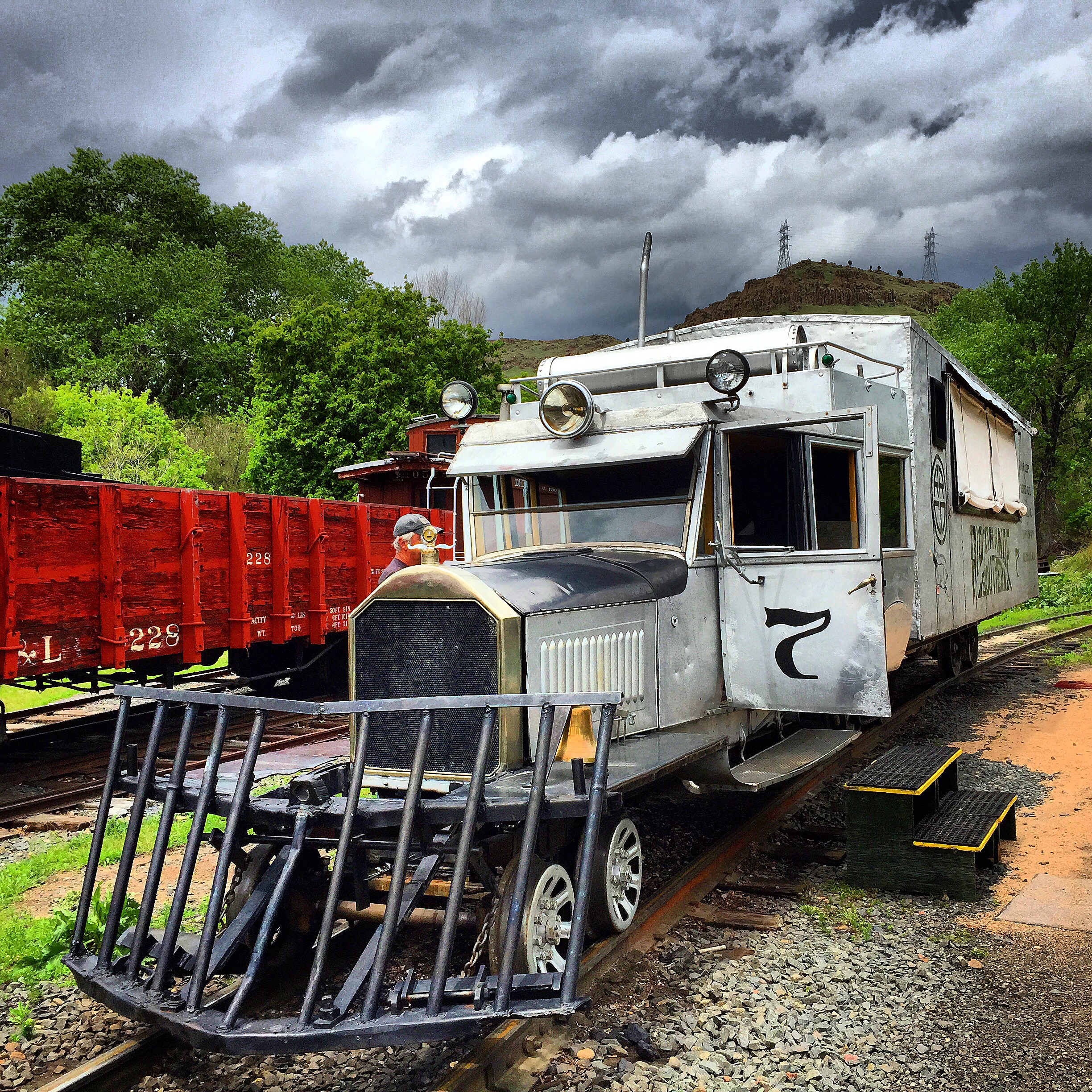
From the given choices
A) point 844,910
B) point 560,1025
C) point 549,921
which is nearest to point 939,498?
point 844,910

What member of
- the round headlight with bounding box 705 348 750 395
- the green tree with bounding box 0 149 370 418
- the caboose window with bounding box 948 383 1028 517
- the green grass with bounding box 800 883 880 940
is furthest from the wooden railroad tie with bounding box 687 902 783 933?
the green tree with bounding box 0 149 370 418

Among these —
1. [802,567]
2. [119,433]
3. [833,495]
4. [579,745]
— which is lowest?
[579,745]

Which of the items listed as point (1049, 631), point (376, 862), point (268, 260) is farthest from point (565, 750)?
point (268, 260)

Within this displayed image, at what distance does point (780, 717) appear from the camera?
23.4 feet

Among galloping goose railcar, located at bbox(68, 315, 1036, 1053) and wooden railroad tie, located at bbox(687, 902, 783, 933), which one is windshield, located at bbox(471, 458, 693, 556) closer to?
galloping goose railcar, located at bbox(68, 315, 1036, 1053)

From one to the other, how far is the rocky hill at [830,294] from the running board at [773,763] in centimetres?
12153

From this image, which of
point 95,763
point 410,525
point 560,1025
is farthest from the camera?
point 95,763

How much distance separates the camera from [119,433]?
29.8 metres

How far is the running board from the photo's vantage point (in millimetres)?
5672

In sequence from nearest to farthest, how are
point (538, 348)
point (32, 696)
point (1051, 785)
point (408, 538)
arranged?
point (408, 538)
point (1051, 785)
point (32, 696)
point (538, 348)

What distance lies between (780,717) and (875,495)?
2.14 meters

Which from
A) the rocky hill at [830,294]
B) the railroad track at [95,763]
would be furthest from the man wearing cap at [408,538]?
the rocky hill at [830,294]

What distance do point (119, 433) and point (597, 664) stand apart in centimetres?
2864

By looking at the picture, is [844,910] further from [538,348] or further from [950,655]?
[538,348]
